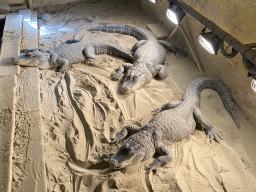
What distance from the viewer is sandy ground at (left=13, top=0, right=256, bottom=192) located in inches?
116

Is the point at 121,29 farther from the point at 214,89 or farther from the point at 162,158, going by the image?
the point at 162,158

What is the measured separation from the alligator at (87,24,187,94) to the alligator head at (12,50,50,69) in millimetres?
1512

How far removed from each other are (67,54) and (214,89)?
3.32m

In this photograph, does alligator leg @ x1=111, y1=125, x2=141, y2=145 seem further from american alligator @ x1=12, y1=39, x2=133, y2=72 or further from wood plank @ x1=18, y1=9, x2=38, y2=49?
wood plank @ x1=18, y1=9, x2=38, y2=49

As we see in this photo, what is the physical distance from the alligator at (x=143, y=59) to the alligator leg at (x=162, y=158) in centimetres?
142

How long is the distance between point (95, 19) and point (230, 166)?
5906mm

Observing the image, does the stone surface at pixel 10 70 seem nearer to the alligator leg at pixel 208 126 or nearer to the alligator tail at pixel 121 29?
the alligator tail at pixel 121 29

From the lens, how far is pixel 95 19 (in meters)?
7.27

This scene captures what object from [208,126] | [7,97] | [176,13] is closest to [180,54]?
[176,13]

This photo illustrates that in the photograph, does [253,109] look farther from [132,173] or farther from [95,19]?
[95,19]

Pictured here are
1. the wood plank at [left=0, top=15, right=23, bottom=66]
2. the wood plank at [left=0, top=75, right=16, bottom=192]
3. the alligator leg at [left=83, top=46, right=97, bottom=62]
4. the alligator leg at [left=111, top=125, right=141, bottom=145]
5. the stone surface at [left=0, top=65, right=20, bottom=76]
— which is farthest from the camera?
the alligator leg at [left=83, top=46, right=97, bottom=62]

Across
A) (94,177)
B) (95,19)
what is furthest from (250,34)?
(95,19)

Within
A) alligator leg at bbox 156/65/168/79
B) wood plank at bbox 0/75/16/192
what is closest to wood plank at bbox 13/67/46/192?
wood plank at bbox 0/75/16/192

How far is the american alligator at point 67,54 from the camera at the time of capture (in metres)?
4.62
